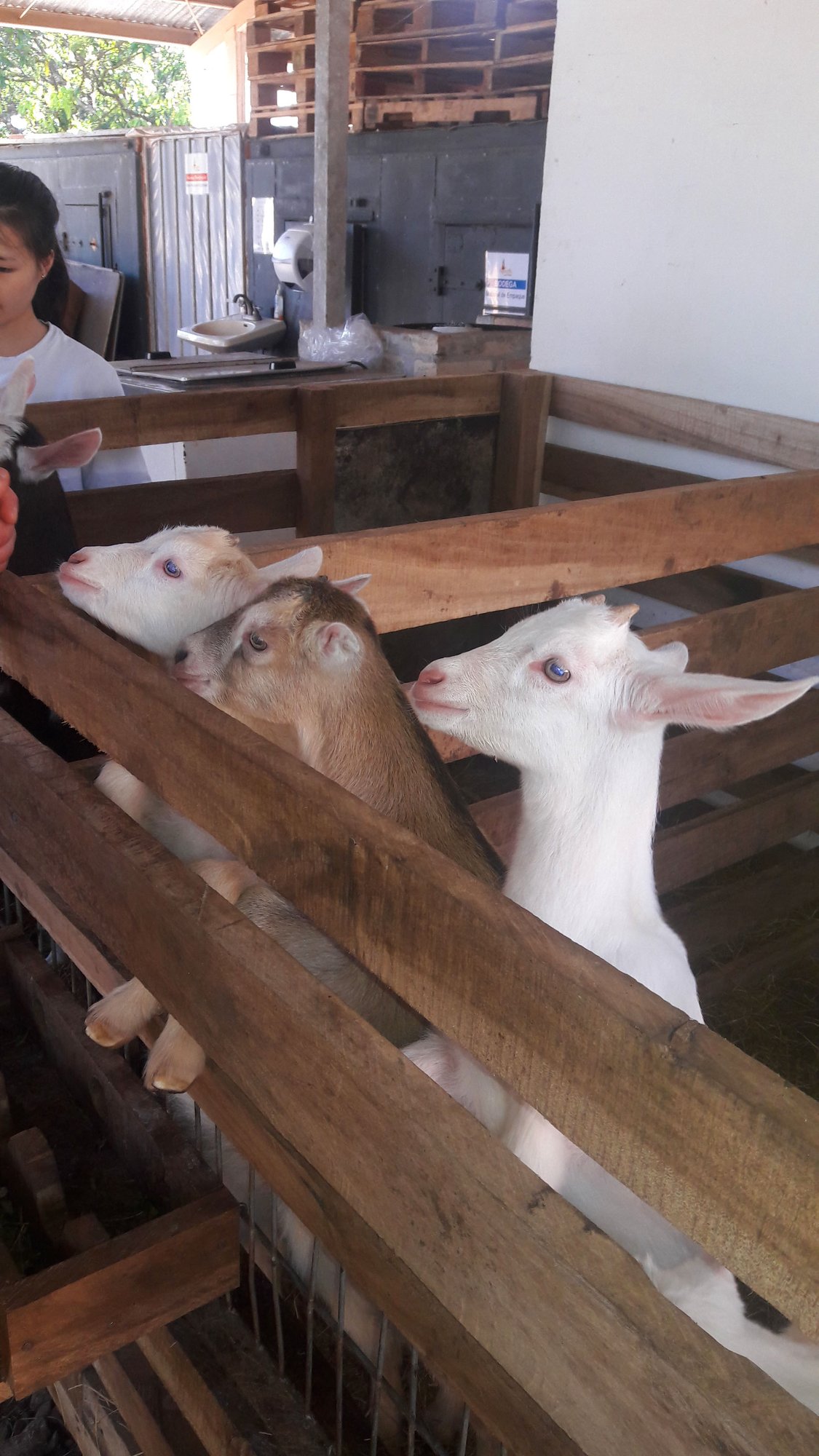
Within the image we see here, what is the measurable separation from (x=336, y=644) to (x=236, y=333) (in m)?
7.71

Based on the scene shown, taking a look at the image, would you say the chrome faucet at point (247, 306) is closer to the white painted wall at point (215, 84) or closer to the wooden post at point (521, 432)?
the white painted wall at point (215, 84)

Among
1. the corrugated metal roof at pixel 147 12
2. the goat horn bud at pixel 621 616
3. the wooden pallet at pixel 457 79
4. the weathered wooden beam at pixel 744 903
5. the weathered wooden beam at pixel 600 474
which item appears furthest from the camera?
the corrugated metal roof at pixel 147 12

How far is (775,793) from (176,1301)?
8.42ft

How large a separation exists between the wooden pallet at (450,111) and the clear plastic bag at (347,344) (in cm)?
194

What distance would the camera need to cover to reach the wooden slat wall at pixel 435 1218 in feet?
2.79

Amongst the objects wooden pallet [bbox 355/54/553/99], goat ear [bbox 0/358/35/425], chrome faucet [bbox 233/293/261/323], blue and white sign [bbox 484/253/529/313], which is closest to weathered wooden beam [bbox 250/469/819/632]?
goat ear [bbox 0/358/35/425]

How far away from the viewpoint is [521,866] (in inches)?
78.1

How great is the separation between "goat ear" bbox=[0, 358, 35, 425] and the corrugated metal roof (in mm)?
10865

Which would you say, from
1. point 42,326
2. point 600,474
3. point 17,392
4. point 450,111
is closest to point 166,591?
point 17,392

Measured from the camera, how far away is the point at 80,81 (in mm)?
21875

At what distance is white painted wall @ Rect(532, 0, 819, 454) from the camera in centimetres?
388

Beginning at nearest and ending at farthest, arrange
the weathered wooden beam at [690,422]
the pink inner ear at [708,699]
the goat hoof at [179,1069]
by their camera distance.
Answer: the pink inner ear at [708,699] < the goat hoof at [179,1069] < the weathered wooden beam at [690,422]

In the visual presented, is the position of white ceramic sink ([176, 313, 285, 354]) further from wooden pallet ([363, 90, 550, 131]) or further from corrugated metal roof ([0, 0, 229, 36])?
corrugated metal roof ([0, 0, 229, 36])

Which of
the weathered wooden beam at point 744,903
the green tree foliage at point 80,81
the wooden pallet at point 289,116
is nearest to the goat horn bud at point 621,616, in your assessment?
the weathered wooden beam at point 744,903
